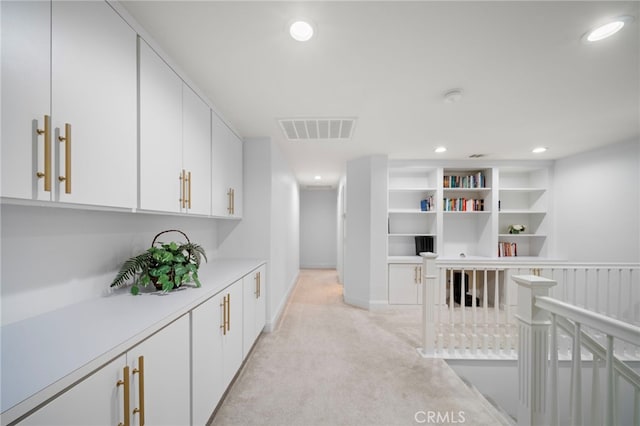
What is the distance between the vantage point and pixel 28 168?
2.71 ft

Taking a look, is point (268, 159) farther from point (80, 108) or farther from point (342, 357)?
point (342, 357)

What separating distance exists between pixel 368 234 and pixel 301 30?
3014 millimetres

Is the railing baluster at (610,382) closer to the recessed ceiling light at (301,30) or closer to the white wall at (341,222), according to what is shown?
the recessed ceiling light at (301,30)

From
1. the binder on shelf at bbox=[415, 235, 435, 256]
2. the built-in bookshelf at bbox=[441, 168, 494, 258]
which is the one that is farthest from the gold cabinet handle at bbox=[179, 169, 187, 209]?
the built-in bookshelf at bbox=[441, 168, 494, 258]

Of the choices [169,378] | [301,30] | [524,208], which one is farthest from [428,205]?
[169,378]

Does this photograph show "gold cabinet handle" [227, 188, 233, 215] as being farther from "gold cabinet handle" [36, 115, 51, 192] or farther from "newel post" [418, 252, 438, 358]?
"newel post" [418, 252, 438, 358]

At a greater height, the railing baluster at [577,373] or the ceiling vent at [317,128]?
the ceiling vent at [317,128]

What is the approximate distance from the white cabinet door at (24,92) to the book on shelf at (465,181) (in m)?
4.49

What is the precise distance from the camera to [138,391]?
0.97 metres

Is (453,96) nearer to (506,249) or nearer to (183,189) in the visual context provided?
(183,189)

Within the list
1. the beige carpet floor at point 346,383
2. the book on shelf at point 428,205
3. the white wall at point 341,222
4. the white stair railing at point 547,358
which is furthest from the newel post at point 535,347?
the white wall at point 341,222

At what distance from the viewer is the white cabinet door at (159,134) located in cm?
136

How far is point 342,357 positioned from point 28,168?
2.53m

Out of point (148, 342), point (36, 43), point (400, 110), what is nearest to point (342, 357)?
point (148, 342)
